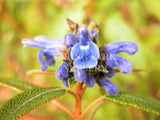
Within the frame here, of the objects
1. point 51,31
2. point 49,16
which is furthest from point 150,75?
point 49,16

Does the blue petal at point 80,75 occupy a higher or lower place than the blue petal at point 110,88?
higher

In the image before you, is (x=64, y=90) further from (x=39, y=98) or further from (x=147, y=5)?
(x=147, y=5)

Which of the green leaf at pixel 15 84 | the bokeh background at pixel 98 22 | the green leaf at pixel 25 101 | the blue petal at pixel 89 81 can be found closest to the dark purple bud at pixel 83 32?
the blue petal at pixel 89 81

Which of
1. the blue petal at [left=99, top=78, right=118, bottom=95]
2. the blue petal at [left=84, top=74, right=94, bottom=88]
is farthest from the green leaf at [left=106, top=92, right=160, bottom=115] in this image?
the blue petal at [left=84, top=74, right=94, bottom=88]

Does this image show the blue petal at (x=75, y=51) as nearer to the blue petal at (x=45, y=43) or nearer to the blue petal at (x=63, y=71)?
the blue petal at (x=63, y=71)

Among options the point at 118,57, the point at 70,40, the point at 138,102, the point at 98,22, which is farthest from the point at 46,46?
the point at 98,22

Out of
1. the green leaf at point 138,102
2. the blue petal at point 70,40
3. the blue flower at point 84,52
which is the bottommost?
the green leaf at point 138,102

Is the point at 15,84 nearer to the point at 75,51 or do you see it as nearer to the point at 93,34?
the point at 75,51
